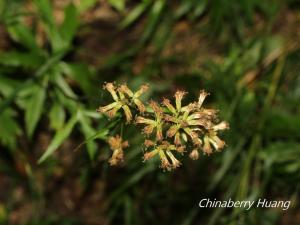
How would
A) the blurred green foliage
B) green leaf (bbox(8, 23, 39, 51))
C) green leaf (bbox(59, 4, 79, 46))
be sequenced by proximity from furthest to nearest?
the blurred green foliage
green leaf (bbox(59, 4, 79, 46))
green leaf (bbox(8, 23, 39, 51))

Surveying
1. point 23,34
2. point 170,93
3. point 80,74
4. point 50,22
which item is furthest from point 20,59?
point 170,93

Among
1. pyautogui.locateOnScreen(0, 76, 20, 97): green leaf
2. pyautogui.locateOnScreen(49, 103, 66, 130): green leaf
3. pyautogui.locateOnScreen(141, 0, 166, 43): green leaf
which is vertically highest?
pyautogui.locateOnScreen(141, 0, 166, 43): green leaf

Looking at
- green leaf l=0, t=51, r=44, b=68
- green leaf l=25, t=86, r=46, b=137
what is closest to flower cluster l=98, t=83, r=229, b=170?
green leaf l=25, t=86, r=46, b=137

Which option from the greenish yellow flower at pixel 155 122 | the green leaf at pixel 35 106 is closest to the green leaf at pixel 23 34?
the green leaf at pixel 35 106

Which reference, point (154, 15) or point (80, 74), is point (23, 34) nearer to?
point (80, 74)

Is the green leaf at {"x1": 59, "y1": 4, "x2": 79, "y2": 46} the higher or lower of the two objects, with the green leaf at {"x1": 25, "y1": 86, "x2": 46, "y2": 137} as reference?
higher

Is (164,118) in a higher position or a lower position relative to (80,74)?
lower

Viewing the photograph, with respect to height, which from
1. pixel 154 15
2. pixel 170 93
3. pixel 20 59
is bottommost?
pixel 20 59

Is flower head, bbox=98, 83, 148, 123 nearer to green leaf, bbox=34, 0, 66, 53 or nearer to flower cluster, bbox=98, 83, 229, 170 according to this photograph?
flower cluster, bbox=98, 83, 229, 170

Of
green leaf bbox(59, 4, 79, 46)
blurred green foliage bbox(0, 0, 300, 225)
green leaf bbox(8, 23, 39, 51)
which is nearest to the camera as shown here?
green leaf bbox(8, 23, 39, 51)
